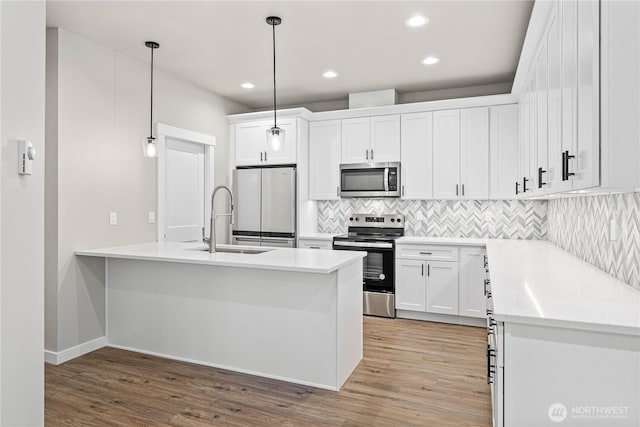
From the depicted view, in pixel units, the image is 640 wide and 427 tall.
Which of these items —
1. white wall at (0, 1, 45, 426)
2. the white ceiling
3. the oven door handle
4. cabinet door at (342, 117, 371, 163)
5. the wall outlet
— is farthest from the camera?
cabinet door at (342, 117, 371, 163)

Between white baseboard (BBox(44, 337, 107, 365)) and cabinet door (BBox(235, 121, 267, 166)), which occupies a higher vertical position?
cabinet door (BBox(235, 121, 267, 166))

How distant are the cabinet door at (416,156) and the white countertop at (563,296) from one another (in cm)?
193

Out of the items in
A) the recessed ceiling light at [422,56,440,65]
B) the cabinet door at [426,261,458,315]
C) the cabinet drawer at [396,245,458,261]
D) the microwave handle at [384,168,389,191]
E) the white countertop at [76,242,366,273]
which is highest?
the recessed ceiling light at [422,56,440,65]

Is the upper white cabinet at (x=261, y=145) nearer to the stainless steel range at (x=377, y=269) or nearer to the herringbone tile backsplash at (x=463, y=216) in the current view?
the herringbone tile backsplash at (x=463, y=216)

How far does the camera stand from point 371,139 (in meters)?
4.93

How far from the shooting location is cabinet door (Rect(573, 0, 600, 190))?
4.61 ft

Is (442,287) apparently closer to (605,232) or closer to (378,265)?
(378,265)

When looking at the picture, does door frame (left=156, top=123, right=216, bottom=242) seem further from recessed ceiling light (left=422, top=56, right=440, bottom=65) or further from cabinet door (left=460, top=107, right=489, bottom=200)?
cabinet door (left=460, top=107, right=489, bottom=200)

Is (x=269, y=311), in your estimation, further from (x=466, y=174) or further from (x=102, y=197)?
(x=466, y=174)

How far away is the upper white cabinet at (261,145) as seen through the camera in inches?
200

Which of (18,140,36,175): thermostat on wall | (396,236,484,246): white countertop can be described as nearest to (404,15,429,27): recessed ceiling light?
(396,236,484,246): white countertop

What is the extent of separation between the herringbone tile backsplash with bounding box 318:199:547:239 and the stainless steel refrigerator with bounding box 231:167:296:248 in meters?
0.78

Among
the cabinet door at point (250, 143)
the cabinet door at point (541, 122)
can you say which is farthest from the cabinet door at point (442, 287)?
the cabinet door at point (250, 143)

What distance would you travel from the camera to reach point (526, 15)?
9.77 feet
